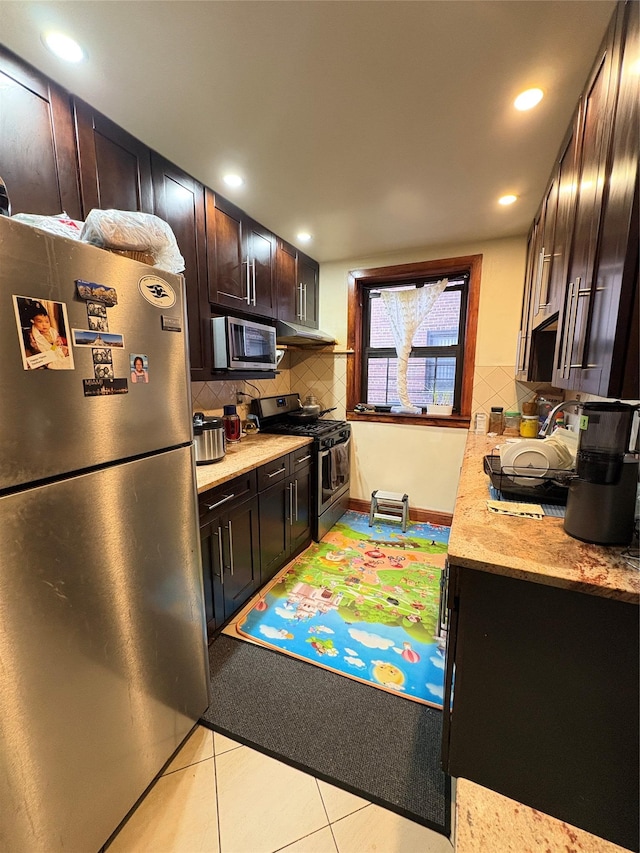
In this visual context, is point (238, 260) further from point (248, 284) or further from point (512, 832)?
point (512, 832)

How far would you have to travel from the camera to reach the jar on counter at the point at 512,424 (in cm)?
275

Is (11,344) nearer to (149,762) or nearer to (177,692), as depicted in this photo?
(177,692)

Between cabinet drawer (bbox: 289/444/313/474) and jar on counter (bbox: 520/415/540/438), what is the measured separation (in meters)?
1.64

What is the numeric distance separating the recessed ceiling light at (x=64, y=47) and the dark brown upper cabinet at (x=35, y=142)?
0.44 feet

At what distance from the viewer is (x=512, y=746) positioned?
38.8 inches

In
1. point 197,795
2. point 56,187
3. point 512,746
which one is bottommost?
point 197,795

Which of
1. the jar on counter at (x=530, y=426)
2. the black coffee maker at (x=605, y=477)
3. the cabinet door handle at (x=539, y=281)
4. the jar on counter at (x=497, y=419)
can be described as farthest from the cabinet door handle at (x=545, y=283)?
the jar on counter at (x=497, y=419)

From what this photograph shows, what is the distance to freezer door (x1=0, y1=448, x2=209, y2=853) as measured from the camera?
804 mm

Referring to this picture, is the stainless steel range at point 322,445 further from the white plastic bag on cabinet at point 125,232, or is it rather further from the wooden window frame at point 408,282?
the white plastic bag on cabinet at point 125,232

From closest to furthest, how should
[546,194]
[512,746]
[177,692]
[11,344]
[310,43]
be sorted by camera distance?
[11,344], [512,746], [310,43], [177,692], [546,194]

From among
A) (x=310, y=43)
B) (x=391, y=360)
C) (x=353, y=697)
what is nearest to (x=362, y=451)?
(x=391, y=360)

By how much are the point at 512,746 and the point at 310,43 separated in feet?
7.44

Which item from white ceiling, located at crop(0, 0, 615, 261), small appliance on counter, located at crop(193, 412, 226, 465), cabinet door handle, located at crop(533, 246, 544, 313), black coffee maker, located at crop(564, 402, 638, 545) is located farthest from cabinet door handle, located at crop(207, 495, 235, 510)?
cabinet door handle, located at crop(533, 246, 544, 313)

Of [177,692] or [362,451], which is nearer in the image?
[177,692]
